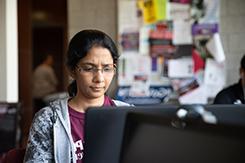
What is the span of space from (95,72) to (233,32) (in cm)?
230

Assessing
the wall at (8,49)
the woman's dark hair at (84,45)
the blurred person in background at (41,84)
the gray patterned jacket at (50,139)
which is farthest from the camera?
the blurred person in background at (41,84)

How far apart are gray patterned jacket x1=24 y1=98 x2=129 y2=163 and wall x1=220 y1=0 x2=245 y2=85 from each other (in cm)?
233

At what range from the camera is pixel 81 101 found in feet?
4.88

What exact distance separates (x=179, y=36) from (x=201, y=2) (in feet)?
1.06

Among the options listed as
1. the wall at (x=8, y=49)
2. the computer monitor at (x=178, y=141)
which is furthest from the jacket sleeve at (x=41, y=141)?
the wall at (x=8, y=49)

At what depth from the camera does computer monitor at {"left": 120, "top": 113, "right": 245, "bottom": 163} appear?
0.70m

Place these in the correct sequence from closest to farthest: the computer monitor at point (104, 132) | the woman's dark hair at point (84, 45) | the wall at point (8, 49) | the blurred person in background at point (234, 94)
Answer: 1. the computer monitor at point (104, 132)
2. the woman's dark hair at point (84, 45)
3. the blurred person in background at point (234, 94)
4. the wall at point (8, 49)

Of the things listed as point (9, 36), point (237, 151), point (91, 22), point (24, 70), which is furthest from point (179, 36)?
point (24, 70)

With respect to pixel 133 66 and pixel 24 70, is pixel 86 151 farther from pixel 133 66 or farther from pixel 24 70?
pixel 24 70

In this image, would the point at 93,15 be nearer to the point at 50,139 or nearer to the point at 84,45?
the point at 84,45

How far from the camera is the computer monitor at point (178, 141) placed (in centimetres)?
70

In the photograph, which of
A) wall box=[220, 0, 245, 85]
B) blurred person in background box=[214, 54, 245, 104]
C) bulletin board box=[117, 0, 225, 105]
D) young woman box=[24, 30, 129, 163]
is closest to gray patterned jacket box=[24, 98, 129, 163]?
young woman box=[24, 30, 129, 163]

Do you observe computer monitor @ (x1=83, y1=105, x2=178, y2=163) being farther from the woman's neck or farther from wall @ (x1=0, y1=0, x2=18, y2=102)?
wall @ (x1=0, y1=0, x2=18, y2=102)

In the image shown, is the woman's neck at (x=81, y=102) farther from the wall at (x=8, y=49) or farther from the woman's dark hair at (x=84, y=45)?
the wall at (x=8, y=49)
